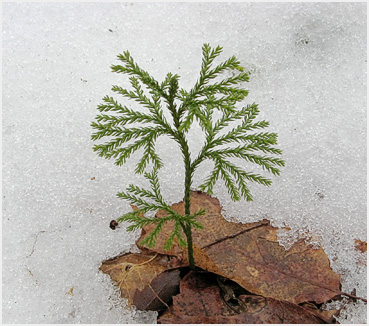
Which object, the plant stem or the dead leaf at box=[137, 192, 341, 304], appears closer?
the plant stem

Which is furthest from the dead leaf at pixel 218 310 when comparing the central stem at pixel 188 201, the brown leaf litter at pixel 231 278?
the central stem at pixel 188 201

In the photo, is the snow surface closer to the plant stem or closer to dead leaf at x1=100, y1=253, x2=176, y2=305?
dead leaf at x1=100, y1=253, x2=176, y2=305

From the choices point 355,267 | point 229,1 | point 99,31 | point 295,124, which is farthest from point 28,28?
point 355,267

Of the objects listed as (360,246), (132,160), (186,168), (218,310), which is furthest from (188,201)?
(360,246)

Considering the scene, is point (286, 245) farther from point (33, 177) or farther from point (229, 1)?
point (229, 1)

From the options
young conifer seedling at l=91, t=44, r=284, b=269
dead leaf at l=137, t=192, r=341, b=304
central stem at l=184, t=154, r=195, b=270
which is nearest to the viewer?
young conifer seedling at l=91, t=44, r=284, b=269

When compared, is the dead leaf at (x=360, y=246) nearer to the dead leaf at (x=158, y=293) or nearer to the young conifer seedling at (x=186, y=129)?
the young conifer seedling at (x=186, y=129)

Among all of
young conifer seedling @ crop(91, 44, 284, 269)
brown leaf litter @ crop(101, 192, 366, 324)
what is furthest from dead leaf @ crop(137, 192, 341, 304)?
young conifer seedling @ crop(91, 44, 284, 269)
